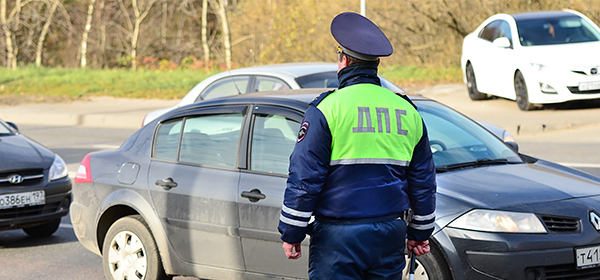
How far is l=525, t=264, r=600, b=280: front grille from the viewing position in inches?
173

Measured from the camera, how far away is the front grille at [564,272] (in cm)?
438

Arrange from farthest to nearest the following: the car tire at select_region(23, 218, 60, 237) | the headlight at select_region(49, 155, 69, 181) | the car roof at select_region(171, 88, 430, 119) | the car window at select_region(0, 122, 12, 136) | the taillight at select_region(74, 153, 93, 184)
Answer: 1. the car window at select_region(0, 122, 12, 136)
2. the car tire at select_region(23, 218, 60, 237)
3. the headlight at select_region(49, 155, 69, 181)
4. the taillight at select_region(74, 153, 93, 184)
5. the car roof at select_region(171, 88, 430, 119)

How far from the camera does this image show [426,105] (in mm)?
5727

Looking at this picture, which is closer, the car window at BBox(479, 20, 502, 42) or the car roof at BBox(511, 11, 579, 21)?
the car roof at BBox(511, 11, 579, 21)

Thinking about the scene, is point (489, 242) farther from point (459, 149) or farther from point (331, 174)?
point (331, 174)

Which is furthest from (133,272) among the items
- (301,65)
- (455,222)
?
(301,65)

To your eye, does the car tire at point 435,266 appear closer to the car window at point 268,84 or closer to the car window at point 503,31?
the car window at point 268,84

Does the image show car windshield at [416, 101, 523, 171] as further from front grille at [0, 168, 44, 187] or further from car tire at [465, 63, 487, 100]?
car tire at [465, 63, 487, 100]

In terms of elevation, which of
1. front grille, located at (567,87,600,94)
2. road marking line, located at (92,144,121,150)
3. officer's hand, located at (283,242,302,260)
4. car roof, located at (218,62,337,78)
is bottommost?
road marking line, located at (92,144,121,150)

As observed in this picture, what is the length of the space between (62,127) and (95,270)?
13675 millimetres

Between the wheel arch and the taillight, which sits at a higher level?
the taillight

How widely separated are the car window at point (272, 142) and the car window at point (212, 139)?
0.50ft

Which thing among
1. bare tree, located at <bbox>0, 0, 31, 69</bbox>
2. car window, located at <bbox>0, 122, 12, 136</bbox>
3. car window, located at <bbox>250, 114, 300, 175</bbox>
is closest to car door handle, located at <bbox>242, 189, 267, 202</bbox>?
car window, located at <bbox>250, 114, 300, 175</bbox>

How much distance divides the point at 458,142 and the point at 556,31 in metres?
9.85
